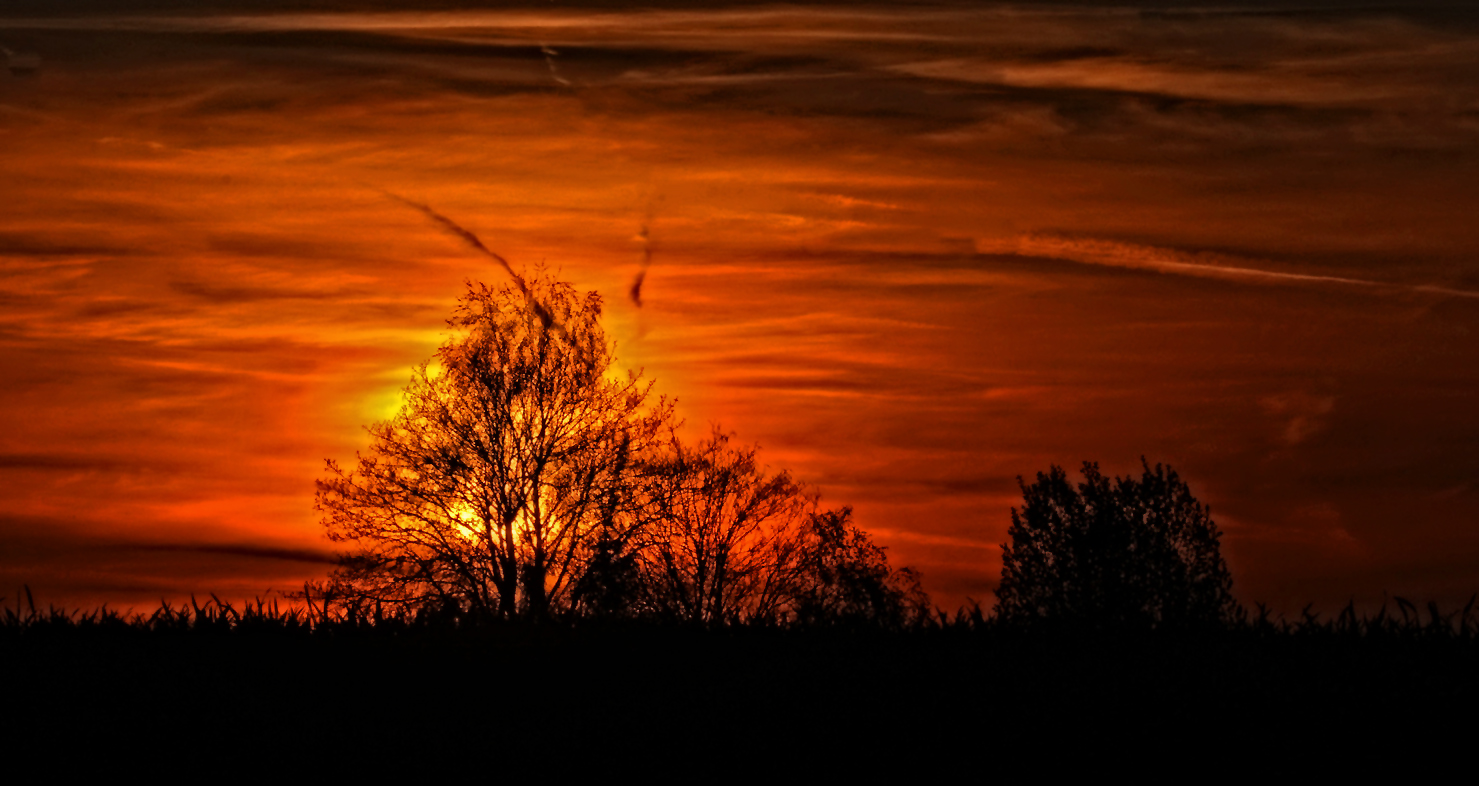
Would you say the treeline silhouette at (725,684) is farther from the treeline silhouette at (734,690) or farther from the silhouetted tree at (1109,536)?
the silhouetted tree at (1109,536)

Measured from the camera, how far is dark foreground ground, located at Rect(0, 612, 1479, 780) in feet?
19.6

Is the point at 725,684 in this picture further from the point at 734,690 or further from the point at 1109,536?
the point at 1109,536

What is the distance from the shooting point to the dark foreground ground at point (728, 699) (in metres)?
5.97

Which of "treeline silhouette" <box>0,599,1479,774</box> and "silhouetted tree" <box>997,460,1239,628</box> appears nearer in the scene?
"treeline silhouette" <box>0,599,1479,774</box>

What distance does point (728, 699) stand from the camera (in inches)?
254

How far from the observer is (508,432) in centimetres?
3384

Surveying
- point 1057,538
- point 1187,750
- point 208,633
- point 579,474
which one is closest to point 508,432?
point 579,474

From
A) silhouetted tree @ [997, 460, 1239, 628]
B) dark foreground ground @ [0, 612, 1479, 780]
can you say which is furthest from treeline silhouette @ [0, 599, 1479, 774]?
silhouetted tree @ [997, 460, 1239, 628]

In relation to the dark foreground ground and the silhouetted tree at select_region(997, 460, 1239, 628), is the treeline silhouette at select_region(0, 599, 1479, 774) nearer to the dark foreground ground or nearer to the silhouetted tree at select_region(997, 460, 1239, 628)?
the dark foreground ground

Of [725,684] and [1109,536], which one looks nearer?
[725,684]

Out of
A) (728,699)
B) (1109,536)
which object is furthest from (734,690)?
(1109,536)

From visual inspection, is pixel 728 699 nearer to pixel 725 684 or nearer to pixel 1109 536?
pixel 725 684

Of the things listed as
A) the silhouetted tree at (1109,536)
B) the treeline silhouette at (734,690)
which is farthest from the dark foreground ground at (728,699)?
the silhouetted tree at (1109,536)

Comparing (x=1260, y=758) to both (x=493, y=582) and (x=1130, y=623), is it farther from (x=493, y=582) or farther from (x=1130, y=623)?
(x=493, y=582)
